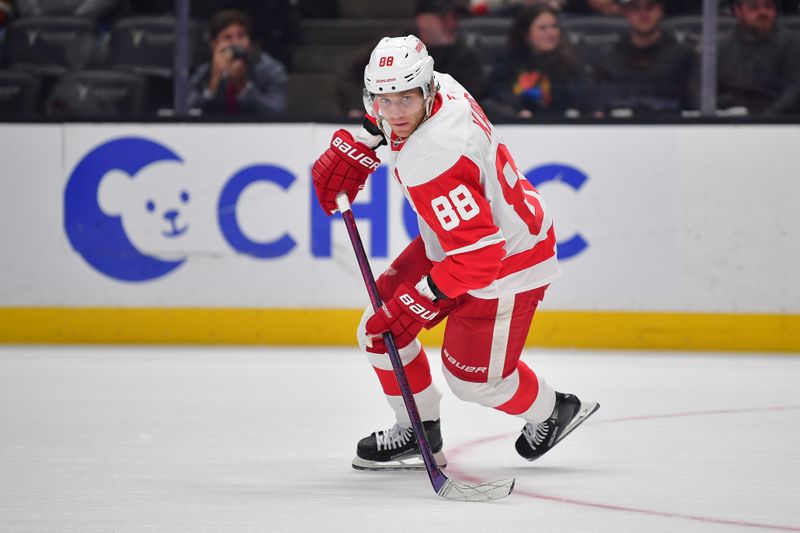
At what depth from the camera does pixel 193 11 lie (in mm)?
5793

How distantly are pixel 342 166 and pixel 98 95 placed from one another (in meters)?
2.96

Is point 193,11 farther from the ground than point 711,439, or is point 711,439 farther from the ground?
point 193,11

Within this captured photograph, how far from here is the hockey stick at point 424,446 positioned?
9.52ft

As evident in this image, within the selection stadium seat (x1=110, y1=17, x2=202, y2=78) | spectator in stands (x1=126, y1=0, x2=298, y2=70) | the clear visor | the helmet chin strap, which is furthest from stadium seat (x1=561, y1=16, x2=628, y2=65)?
the clear visor

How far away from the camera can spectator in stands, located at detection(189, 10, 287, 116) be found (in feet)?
19.0

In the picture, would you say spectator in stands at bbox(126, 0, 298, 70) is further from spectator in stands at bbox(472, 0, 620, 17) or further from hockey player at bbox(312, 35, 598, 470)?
hockey player at bbox(312, 35, 598, 470)

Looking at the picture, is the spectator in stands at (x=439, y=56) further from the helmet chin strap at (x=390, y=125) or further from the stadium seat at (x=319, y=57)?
the helmet chin strap at (x=390, y=125)

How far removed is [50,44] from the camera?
6051 millimetres

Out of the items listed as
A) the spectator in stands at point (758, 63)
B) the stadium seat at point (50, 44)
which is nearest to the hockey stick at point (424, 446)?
the spectator in stands at point (758, 63)

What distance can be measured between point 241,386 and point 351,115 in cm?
159

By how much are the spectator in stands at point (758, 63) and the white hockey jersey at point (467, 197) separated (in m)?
2.82

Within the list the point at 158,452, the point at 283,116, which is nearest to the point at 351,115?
the point at 283,116

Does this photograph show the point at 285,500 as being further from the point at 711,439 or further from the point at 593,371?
the point at 593,371

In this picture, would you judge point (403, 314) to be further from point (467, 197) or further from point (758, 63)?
point (758, 63)
